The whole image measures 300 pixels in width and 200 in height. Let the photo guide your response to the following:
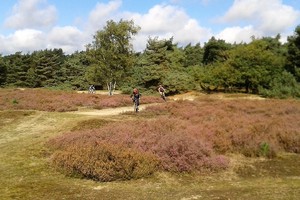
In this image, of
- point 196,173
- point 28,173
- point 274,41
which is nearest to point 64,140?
point 28,173

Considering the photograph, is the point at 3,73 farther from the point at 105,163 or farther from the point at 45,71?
the point at 105,163

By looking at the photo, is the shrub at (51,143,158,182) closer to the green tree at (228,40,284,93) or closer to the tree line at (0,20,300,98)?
the tree line at (0,20,300,98)

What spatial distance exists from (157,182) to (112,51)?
45.7m

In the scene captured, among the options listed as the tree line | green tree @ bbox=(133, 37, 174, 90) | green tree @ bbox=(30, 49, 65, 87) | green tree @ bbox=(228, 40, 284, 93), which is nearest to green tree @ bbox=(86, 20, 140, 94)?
the tree line

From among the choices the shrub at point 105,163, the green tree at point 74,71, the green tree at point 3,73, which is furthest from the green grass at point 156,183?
the green tree at point 3,73

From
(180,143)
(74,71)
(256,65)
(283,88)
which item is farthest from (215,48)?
(180,143)

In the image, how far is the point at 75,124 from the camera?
831 inches

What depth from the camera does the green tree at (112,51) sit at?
185ft

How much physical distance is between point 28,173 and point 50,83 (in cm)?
8415

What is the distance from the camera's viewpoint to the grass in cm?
1095

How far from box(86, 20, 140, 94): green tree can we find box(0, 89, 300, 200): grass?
40.1 meters

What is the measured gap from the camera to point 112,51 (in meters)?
56.5

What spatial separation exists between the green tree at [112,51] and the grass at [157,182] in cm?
4007

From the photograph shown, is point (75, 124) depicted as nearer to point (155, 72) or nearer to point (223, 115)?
point (223, 115)
